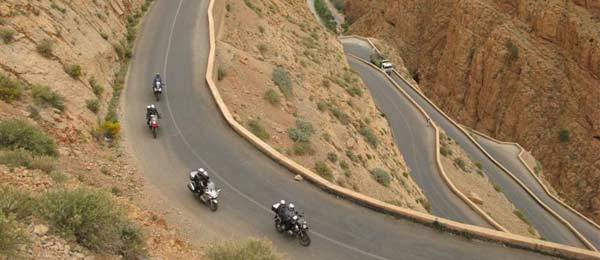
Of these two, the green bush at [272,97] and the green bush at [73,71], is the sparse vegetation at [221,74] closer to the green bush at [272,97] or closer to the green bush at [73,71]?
the green bush at [272,97]

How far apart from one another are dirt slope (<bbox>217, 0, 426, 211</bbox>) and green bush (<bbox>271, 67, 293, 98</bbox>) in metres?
0.05

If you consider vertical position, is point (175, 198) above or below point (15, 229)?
below

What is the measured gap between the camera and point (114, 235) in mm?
9375

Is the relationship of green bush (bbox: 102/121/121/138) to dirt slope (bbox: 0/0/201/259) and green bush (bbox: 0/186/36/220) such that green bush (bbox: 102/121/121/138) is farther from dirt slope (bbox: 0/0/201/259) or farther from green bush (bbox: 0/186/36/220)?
green bush (bbox: 0/186/36/220)

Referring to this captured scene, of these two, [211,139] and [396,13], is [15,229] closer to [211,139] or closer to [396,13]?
[211,139]

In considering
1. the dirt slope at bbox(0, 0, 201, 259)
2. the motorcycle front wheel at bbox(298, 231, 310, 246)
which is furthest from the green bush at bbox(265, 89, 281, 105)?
the motorcycle front wheel at bbox(298, 231, 310, 246)

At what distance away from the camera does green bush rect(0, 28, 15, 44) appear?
51.7ft

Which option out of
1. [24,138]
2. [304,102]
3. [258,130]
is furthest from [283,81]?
[24,138]

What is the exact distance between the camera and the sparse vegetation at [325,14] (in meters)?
77.4

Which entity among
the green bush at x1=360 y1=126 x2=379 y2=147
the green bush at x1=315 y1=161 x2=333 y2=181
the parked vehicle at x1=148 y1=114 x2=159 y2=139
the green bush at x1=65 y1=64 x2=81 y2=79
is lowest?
the green bush at x1=360 y1=126 x2=379 y2=147

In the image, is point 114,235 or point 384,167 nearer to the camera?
point 114,235

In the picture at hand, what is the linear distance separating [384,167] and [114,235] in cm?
1459

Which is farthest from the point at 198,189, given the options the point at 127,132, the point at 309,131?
the point at 309,131

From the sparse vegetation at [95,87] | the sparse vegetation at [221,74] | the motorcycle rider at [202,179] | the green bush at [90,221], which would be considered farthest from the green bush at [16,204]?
the sparse vegetation at [221,74]
